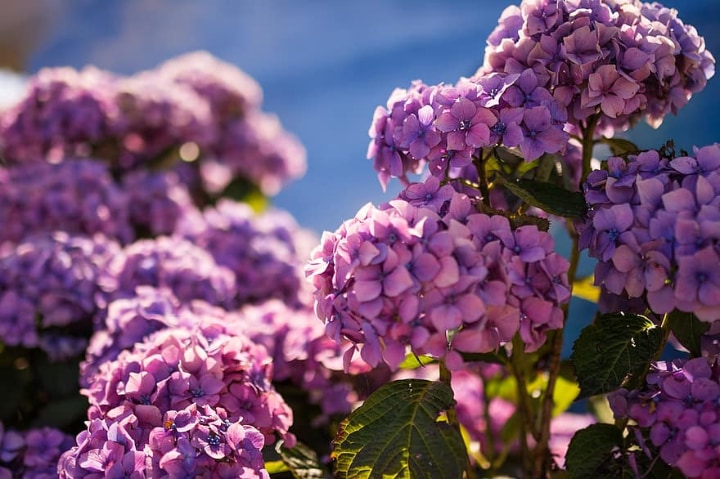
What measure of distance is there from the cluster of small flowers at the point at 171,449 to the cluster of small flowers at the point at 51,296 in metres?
0.58

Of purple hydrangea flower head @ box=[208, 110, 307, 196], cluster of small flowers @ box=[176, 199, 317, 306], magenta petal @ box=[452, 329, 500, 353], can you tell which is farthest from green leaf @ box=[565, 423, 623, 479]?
purple hydrangea flower head @ box=[208, 110, 307, 196]

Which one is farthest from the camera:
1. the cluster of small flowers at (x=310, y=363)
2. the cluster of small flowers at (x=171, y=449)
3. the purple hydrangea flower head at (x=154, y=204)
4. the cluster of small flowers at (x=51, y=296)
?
the purple hydrangea flower head at (x=154, y=204)

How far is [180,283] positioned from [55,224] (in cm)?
53

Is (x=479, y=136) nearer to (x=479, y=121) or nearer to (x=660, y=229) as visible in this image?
(x=479, y=121)

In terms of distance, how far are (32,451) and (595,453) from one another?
771mm

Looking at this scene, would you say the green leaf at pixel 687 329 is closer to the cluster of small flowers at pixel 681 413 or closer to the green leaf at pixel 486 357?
the cluster of small flowers at pixel 681 413

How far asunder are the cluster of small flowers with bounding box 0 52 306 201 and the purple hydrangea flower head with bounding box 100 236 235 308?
2.42 feet

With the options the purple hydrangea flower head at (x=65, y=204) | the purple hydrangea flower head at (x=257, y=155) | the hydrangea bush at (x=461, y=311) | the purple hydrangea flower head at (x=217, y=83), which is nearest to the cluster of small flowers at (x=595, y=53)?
the hydrangea bush at (x=461, y=311)

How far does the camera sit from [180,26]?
3965 millimetres

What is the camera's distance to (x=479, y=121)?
2.98 ft

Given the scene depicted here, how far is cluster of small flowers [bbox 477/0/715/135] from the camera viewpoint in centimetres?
94

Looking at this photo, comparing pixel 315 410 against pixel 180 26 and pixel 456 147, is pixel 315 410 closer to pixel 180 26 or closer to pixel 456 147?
pixel 456 147

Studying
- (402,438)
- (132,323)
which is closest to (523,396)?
(402,438)

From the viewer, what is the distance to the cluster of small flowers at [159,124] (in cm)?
219
